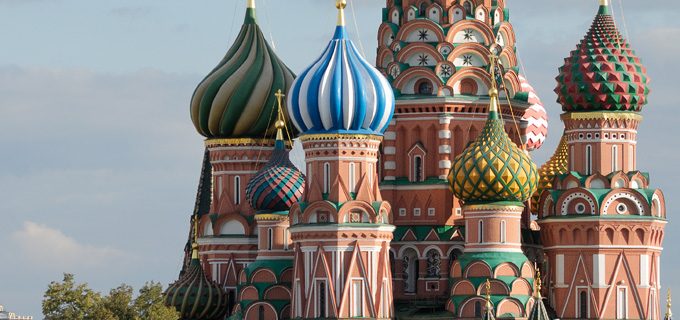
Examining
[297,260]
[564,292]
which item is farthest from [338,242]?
[564,292]

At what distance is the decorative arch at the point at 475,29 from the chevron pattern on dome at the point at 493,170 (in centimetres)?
520

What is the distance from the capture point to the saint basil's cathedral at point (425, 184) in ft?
262

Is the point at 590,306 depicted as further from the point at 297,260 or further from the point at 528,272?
the point at 297,260

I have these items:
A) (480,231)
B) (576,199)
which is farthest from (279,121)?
(576,199)

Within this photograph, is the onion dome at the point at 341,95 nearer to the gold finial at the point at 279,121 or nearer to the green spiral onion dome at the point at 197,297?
the gold finial at the point at 279,121

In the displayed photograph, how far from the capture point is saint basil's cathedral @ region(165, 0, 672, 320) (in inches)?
3140

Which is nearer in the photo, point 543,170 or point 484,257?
point 484,257

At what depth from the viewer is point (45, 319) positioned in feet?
269

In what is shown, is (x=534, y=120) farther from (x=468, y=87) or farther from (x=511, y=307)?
(x=511, y=307)

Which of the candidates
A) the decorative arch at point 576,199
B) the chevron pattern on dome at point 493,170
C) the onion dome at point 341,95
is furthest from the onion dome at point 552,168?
the onion dome at point 341,95

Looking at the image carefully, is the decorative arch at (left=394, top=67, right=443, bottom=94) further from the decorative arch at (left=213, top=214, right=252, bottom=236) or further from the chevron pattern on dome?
the decorative arch at (left=213, top=214, right=252, bottom=236)

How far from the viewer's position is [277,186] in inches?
3285

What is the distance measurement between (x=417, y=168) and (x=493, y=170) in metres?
5.69

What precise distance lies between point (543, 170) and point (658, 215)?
553 centimetres
